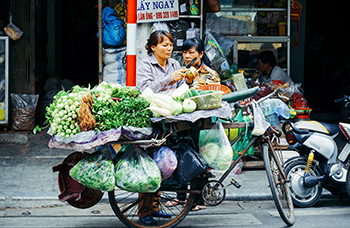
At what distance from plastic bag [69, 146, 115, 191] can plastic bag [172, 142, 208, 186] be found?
68cm

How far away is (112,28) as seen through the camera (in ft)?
26.5

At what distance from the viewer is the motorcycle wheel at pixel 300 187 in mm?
5914

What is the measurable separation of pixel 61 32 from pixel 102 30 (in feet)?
14.7

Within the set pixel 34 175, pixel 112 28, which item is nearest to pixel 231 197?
pixel 34 175

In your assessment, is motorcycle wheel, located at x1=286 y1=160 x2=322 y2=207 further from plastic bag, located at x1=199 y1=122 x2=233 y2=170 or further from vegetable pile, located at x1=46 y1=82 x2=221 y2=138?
vegetable pile, located at x1=46 y1=82 x2=221 y2=138

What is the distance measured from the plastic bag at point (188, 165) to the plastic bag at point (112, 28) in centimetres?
378

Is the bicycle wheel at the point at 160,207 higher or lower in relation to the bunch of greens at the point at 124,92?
lower

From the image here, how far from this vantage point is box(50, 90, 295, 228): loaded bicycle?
4.87 meters

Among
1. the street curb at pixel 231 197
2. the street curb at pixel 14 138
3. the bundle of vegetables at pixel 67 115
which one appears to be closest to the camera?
the bundle of vegetables at pixel 67 115

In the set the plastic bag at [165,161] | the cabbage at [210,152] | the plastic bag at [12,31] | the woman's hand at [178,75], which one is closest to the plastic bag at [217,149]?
the cabbage at [210,152]

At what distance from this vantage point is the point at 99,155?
15.3 feet

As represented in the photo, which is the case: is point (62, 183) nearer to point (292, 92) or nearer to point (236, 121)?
point (236, 121)

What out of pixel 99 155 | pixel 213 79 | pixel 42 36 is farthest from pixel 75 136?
pixel 42 36

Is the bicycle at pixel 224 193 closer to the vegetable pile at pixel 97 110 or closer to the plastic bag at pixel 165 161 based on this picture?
the plastic bag at pixel 165 161
